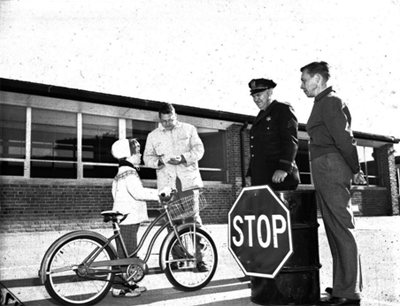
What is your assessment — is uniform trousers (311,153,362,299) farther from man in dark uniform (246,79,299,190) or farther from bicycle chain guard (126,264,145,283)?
bicycle chain guard (126,264,145,283)

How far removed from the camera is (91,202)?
1044 cm

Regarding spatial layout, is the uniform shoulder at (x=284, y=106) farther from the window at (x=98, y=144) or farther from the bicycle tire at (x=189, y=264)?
the window at (x=98, y=144)

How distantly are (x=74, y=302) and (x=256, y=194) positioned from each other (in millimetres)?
1527

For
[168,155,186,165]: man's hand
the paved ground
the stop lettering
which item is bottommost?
the paved ground

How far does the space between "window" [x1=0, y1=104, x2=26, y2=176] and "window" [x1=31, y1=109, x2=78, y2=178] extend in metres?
0.41

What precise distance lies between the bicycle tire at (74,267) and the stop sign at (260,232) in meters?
0.99

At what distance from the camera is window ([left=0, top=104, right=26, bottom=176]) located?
395 inches

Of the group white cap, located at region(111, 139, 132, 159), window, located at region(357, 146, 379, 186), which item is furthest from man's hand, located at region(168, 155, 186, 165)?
window, located at region(357, 146, 379, 186)

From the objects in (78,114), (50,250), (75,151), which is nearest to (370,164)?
(75,151)

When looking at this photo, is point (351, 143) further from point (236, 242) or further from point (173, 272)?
point (173, 272)

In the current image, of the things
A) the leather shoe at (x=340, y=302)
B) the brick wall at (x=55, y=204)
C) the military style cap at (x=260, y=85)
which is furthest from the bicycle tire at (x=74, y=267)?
the brick wall at (x=55, y=204)

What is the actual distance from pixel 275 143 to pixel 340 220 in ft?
3.11

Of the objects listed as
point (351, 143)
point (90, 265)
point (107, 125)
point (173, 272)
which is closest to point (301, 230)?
point (351, 143)

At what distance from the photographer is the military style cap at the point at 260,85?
3.63 metres
